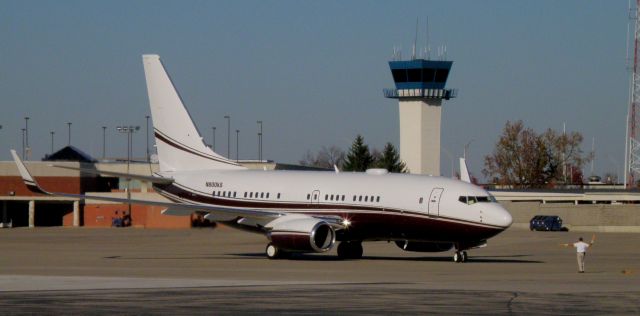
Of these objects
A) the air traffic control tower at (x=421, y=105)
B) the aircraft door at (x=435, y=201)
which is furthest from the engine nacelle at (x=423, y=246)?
the air traffic control tower at (x=421, y=105)

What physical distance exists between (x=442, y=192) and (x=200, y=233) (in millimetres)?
35763

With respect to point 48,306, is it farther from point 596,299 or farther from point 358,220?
point 358,220

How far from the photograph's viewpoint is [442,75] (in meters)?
140

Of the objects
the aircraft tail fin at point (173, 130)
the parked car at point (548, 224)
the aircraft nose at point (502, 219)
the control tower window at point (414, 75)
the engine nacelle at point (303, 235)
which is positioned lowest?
the parked car at point (548, 224)

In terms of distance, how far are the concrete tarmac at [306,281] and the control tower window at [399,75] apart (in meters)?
74.9

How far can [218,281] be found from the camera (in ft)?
119

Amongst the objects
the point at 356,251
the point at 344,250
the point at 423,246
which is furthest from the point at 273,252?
the point at 423,246

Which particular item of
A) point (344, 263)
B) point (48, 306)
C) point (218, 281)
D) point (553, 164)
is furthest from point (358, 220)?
point (553, 164)

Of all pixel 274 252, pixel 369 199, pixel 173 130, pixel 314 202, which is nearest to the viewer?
pixel 369 199

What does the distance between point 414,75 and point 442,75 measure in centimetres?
327

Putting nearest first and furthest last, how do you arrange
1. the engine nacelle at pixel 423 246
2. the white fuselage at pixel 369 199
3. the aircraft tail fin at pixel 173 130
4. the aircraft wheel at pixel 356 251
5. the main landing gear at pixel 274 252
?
the white fuselage at pixel 369 199, the engine nacelle at pixel 423 246, the main landing gear at pixel 274 252, the aircraft wheel at pixel 356 251, the aircraft tail fin at pixel 173 130

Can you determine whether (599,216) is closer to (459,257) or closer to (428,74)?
(428,74)

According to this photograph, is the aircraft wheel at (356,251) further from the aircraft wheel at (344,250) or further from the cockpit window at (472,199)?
the cockpit window at (472,199)

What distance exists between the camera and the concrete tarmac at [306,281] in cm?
2730
